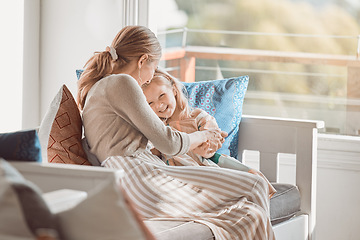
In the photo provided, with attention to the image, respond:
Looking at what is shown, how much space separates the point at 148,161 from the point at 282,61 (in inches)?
52.8

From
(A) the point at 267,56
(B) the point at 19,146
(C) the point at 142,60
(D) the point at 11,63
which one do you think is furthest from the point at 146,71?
(D) the point at 11,63

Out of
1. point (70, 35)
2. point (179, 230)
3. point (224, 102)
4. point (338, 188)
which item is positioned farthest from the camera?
point (70, 35)

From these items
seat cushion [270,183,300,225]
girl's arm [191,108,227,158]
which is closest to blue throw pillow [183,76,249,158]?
girl's arm [191,108,227,158]

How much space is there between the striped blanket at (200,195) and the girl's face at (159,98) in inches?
11.0

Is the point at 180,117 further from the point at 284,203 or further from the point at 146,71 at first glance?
the point at 284,203

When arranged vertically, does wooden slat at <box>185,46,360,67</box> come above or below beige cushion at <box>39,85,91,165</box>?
above

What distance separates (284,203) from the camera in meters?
2.38

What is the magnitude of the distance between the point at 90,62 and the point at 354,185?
4.82 ft

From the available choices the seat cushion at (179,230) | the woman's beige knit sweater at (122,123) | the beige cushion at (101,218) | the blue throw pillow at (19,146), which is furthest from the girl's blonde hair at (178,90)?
the beige cushion at (101,218)

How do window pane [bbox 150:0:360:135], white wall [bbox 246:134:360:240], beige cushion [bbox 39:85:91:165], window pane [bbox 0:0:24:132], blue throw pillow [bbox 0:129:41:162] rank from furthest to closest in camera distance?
window pane [bbox 0:0:24:132]
window pane [bbox 150:0:360:135]
white wall [bbox 246:134:360:240]
beige cushion [bbox 39:85:91:165]
blue throw pillow [bbox 0:129:41:162]

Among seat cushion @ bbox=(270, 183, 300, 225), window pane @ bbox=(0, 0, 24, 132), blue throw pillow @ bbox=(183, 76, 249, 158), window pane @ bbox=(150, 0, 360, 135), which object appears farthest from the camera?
window pane @ bbox=(0, 0, 24, 132)

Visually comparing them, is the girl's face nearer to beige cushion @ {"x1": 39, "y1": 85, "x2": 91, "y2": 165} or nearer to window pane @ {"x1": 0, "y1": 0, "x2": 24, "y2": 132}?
beige cushion @ {"x1": 39, "y1": 85, "x2": 91, "y2": 165}

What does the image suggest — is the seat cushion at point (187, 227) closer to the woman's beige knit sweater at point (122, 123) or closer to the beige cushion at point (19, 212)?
the woman's beige knit sweater at point (122, 123)

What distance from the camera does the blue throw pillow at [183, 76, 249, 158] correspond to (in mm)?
2586
